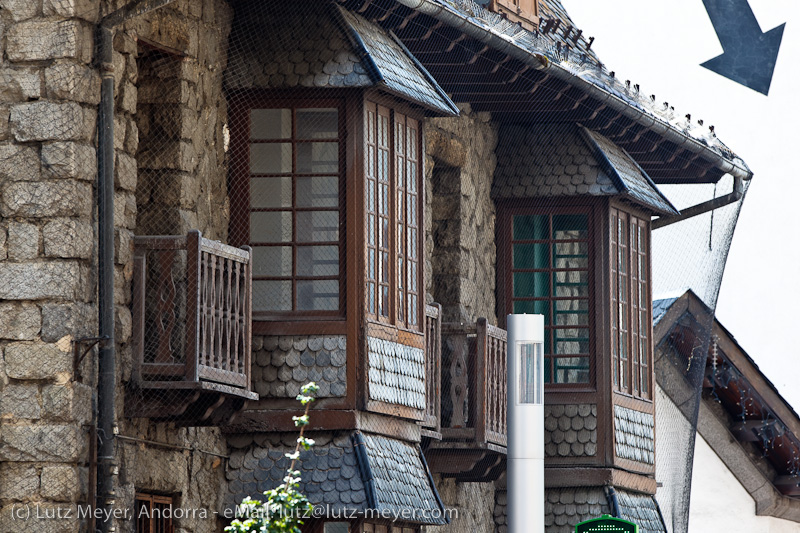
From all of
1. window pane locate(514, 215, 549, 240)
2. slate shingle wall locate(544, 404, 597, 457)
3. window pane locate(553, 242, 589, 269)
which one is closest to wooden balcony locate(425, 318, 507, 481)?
slate shingle wall locate(544, 404, 597, 457)

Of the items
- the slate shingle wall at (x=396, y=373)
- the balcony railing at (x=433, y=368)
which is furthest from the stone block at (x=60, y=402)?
the balcony railing at (x=433, y=368)

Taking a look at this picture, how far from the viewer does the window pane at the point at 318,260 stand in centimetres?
1244

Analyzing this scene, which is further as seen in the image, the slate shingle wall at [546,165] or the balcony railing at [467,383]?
the slate shingle wall at [546,165]

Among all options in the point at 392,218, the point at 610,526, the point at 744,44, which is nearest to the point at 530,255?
the point at 744,44

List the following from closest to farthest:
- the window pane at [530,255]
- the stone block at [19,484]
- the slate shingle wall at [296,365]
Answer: the stone block at [19,484]
the slate shingle wall at [296,365]
the window pane at [530,255]

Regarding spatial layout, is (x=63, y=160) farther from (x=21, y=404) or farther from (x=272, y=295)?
(x=272, y=295)

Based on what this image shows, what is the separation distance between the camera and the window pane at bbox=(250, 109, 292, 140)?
12570 mm

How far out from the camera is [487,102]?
15.9 m

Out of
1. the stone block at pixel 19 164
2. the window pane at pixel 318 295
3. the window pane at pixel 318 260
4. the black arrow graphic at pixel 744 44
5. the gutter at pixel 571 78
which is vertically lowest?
the window pane at pixel 318 295

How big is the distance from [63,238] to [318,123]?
2.73 metres

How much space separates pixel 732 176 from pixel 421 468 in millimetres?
6074

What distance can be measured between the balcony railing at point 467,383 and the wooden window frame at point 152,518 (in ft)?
11.1

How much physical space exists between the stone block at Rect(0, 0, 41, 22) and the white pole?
3.29m

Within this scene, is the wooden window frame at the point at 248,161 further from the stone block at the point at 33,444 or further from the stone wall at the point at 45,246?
the stone block at the point at 33,444
